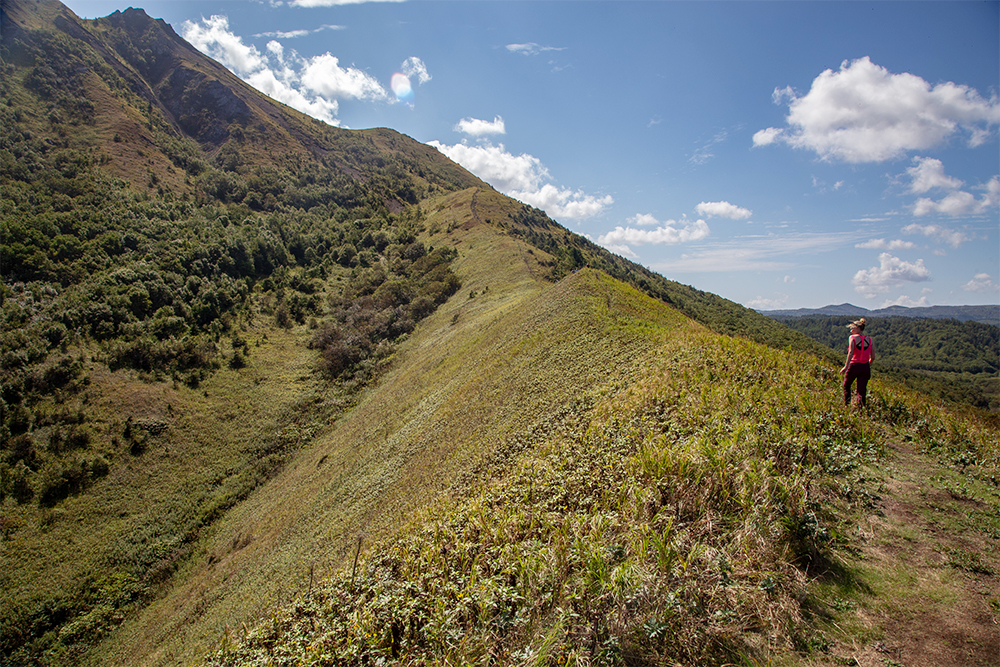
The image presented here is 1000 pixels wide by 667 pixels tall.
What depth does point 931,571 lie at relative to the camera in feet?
14.0

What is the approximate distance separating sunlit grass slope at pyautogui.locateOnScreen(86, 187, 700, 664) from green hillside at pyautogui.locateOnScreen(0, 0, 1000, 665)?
150 mm

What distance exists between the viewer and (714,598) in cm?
406

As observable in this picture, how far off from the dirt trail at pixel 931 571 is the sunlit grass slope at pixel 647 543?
0.28 meters

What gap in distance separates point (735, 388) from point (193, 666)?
43.6 ft

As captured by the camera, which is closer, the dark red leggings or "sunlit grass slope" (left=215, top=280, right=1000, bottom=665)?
"sunlit grass slope" (left=215, top=280, right=1000, bottom=665)

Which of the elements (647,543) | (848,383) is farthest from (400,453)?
(848,383)

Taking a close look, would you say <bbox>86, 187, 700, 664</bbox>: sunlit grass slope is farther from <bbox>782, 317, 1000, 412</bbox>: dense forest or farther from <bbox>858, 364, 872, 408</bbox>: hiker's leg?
<bbox>782, 317, 1000, 412</bbox>: dense forest

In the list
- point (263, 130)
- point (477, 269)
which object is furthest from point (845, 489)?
point (263, 130)

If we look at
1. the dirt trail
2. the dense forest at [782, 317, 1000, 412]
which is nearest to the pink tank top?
the dirt trail

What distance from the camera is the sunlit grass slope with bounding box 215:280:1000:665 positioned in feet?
13.0

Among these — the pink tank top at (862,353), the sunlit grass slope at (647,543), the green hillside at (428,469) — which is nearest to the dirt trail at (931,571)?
the green hillside at (428,469)

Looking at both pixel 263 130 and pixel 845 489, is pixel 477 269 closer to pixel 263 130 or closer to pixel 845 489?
pixel 845 489

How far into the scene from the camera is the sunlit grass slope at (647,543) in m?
3.96

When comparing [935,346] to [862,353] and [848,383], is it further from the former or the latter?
[862,353]
